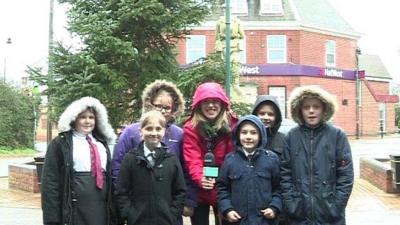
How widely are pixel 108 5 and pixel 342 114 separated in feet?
101

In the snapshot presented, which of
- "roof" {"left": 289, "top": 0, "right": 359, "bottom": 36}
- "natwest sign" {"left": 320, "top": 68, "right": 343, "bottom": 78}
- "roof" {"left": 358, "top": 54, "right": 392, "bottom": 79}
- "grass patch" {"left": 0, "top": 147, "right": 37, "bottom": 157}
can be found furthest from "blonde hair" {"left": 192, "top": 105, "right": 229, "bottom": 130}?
"roof" {"left": 358, "top": 54, "right": 392, "bottom": 79}

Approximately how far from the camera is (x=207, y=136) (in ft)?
18.3

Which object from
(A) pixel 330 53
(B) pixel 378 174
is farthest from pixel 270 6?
(B) pixel 378 174

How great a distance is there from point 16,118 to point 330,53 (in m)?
20.9

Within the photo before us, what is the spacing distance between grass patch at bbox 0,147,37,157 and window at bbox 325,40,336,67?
20.2m

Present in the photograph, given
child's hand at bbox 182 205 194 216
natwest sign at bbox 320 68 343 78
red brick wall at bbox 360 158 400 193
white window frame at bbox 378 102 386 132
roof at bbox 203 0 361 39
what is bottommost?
red brick wall at bbox 360 158 400 193

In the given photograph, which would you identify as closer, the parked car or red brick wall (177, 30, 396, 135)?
the parked car

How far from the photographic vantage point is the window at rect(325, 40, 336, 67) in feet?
141

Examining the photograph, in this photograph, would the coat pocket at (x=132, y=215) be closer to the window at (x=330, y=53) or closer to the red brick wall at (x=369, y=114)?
the window at (x=330, y=53)

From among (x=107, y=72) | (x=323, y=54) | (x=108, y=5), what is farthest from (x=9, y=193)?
(x=323, y=54)

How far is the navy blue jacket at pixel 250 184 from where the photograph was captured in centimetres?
527

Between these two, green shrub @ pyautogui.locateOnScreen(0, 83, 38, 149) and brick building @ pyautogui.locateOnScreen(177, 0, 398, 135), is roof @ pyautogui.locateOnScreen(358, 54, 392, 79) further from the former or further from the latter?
green shrub @ pyautogui.locateOnScreen(0, 83, 38, 149)

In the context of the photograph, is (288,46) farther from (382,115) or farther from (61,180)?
(61,180)

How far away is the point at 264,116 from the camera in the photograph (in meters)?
5.73
